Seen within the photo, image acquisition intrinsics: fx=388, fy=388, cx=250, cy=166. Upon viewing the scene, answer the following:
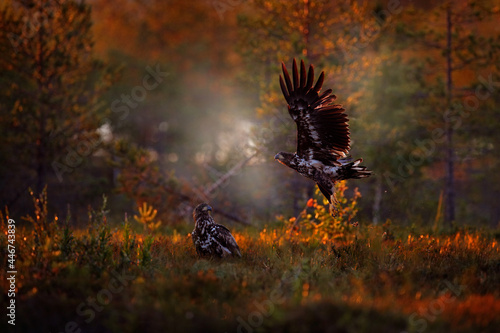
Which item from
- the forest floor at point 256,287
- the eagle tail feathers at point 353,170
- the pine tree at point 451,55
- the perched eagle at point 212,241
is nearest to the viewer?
the forest floor at point 256,287

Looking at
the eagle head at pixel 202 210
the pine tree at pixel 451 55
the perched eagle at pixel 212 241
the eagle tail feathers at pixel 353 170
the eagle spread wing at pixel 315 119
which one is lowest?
the perched eagle at pixel 212 241

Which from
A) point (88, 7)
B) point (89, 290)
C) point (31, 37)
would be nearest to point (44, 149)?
point (31, 37)

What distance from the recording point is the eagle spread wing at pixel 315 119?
266 inches

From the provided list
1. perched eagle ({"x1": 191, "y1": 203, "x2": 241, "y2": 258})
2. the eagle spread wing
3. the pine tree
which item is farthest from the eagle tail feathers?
the pine tree

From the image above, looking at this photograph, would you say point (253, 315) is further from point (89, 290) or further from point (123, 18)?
point (123, 18)

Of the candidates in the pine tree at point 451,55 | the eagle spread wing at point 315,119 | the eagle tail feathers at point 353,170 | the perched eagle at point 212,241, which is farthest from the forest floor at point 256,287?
the pine tree at point 451,55

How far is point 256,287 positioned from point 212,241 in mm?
1519

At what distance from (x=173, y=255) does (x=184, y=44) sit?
67.3 ft

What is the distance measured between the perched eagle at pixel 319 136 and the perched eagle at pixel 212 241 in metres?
1.65

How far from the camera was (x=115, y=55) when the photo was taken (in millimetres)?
21188

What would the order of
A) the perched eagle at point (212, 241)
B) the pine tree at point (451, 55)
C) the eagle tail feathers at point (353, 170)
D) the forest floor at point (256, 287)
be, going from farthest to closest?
the pine tree at point (451, 55) → the eagle tail feathers at point (353, 170) → the perched eagle at point (212, 241) → the forest floor at point (256, 287)

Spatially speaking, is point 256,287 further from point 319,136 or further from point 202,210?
point 319,136

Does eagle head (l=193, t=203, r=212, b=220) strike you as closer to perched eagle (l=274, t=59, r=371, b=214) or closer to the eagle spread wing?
perched eagle (l=274, t=59, r=371, b=214)

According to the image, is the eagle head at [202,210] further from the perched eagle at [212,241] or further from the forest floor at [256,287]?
the forest floor at [256,287]
